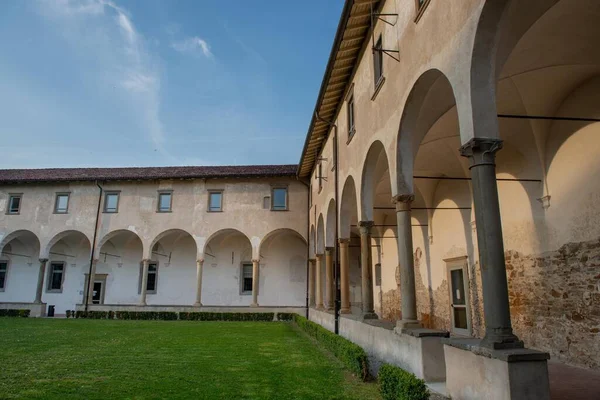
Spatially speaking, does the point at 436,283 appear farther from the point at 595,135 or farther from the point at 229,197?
the point at 229,197

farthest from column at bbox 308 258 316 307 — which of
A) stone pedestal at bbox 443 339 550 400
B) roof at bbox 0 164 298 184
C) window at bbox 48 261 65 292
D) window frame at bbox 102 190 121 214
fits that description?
stone pedestal at bbox 443 339 550 400

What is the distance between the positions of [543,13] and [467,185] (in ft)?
24.9

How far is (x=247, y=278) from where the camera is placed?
89.4 ft

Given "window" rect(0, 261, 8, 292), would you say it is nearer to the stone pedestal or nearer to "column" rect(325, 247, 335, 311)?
"column" rect(325, 247, 335, 311)

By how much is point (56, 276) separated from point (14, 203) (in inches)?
205

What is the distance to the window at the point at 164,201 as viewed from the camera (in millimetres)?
25517

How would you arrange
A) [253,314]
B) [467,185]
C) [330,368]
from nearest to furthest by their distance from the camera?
1. [330,368]
2. [467,185]
3. [253,314]

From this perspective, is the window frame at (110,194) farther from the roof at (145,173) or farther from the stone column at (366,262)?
the stone column at (366,262)

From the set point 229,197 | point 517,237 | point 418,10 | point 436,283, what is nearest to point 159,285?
point 229,197

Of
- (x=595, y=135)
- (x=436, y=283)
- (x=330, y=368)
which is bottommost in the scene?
(x=330, y=368)

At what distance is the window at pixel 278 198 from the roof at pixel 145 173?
893mm

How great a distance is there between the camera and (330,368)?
29.2 feet

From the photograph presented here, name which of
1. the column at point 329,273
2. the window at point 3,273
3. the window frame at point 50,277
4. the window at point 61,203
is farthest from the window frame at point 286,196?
the window at point 3,273

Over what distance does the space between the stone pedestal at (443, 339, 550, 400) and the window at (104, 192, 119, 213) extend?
24283 mm
